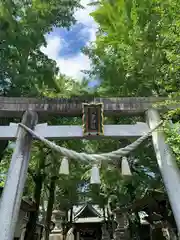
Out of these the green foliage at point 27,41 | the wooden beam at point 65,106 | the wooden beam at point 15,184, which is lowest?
the wooden beam at point 15,184

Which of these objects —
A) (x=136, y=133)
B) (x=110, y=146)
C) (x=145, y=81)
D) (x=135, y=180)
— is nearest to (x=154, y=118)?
(x=136, y=133)

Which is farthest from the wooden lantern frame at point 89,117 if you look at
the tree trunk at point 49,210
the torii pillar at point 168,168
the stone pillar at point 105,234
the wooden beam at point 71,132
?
the stone pillar at point 105,234

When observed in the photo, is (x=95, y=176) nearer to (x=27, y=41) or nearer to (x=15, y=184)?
(x=15, y=184)

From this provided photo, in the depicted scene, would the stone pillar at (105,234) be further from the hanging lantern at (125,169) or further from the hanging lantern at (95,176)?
the hanging lantern at (95,176)

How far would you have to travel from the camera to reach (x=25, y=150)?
5605 mm

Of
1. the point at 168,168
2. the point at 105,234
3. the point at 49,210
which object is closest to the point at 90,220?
the point at 105,234

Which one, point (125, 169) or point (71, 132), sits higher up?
point (71, 132)

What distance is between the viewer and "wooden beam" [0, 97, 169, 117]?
6316 mm

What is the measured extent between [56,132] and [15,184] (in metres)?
1.67

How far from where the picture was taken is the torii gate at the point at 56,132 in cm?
488

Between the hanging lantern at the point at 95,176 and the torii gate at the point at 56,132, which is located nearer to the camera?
the torii gate at the point at 56,132

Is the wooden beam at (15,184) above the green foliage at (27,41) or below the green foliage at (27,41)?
below

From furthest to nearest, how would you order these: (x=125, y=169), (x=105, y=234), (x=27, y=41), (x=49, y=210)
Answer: (x=105, y=234), (x=49, y=210), (x=27, y=41), (x=125, y=169)

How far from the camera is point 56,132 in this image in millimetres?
6012
